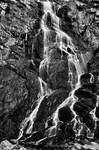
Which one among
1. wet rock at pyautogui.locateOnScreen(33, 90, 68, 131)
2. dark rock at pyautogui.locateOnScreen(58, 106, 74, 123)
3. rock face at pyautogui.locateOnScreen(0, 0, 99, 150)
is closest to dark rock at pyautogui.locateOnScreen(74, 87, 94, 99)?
rock face at pyautogui.locateOnScreen(0, 0, 99, 150)

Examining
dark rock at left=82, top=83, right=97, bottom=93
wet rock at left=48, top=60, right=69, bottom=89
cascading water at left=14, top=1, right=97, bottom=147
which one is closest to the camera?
cascading water at left=14, top=1, right=97, bottom=147

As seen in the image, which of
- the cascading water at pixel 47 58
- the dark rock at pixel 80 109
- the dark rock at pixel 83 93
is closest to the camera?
the cascading water at pixel 47 58

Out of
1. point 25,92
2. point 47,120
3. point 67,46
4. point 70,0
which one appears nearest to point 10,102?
point 25,92

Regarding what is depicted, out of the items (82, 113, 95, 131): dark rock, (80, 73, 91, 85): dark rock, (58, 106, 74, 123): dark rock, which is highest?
(80, 73, 91, 85): dark rock

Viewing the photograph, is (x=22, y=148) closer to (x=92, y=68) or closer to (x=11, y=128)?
(x=11, y=128)

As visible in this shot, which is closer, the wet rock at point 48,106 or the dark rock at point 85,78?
the wet rock at point 48,106

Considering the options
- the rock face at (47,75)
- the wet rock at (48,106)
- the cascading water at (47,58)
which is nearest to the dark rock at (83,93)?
the rock face at (47,75)

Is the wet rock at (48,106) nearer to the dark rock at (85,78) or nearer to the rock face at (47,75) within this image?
the rock face at (47,75)

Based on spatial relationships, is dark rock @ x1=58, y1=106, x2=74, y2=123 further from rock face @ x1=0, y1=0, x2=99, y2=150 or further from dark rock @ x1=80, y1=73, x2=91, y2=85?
dark rock @ x1=80, y1=73, x2=91, y2=85
